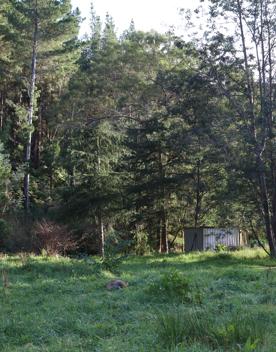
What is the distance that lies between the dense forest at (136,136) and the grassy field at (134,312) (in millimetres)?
3233

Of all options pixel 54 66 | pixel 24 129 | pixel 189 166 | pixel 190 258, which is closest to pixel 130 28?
pixel 54 66

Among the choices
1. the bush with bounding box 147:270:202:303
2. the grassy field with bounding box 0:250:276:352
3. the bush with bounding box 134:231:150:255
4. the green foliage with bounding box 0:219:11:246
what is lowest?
the grassy field with bounding box 0:250:276:352

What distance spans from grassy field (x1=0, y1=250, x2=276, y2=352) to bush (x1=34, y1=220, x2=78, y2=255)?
7563 mm

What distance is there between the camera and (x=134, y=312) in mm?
7469

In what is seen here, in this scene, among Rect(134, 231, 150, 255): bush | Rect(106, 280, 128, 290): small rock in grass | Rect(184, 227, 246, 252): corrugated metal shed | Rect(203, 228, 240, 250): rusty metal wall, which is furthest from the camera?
Rect(134, 231, 150, 255): bush

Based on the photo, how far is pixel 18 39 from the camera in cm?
3139

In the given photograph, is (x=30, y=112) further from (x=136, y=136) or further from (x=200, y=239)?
(x=200, y=239)

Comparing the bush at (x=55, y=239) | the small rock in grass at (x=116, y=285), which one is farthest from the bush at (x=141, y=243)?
the small rock in grass at (x=116, y=285)

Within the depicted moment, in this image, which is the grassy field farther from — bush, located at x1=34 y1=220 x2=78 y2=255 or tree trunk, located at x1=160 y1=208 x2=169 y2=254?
tree trunk, located at x1=160 y1=208 x2=169 y2=254

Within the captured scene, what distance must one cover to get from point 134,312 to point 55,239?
1434 cm

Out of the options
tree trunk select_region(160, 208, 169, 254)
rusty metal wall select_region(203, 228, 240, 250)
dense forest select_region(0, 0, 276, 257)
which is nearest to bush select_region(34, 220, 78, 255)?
dense forest select_region(0, 0, 276, 257)

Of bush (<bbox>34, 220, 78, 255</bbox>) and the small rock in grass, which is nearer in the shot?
the small rock in grass

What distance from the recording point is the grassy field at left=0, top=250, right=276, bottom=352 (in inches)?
204

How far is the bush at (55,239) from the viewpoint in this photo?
21.2m
